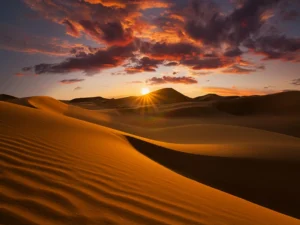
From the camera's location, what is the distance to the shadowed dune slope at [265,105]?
35094mm

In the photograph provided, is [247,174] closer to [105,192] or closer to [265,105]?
[105,192]

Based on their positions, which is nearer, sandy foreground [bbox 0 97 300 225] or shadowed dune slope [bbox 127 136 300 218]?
sandy foreground [bbox 0 97 300 225]

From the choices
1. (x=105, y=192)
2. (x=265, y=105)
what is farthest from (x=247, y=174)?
(x=265, y=105)

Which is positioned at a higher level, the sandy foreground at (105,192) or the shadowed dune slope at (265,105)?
the shadowed dune slope at (265,105)

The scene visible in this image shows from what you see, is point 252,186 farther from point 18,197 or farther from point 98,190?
point 18,197

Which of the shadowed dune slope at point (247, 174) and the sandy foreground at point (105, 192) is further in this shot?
the shadowed dune slope at point (247, 174)

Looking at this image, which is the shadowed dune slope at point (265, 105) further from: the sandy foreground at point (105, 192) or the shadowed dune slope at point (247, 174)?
the sandy foreground at point (105, 192)

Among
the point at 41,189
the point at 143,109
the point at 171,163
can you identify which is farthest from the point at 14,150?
the point at 143,109

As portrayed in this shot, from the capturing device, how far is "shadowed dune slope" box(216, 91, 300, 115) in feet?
115

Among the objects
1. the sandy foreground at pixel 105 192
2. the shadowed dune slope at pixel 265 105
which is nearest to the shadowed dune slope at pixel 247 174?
the sandy foreground at pixel 105 192

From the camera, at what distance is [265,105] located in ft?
125

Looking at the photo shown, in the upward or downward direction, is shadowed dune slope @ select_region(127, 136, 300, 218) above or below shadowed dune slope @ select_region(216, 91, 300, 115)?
below

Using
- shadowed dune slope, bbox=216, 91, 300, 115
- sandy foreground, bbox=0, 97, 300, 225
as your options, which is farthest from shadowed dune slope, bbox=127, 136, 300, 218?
shadowed dune slope, bbox=216, 91, 300, 115

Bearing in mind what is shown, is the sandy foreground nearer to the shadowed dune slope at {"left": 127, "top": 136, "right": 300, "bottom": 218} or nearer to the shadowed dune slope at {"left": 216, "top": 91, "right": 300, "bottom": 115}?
the shadowed dune slope at {"left": 127, "top": 136, "right": 300, "bottom": 218}
